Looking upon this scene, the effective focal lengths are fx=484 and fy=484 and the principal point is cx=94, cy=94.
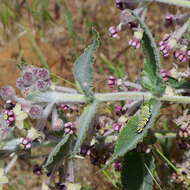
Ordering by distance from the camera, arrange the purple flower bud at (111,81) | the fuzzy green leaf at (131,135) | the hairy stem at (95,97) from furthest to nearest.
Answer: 1. the purple flower bud at (111,81)
2. the hairy stem at (95,97)
3. the fuzzy green leaf at (131,135)

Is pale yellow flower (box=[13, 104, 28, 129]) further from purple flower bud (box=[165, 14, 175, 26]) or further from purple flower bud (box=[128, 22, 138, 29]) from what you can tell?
purple flower bud (box=[165, 14, 175, 26])

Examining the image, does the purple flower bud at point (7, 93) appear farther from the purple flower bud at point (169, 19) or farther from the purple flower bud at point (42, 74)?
the purple flower bud at point (169, 19)

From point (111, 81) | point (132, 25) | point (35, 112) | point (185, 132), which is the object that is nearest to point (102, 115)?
point (111, 81)

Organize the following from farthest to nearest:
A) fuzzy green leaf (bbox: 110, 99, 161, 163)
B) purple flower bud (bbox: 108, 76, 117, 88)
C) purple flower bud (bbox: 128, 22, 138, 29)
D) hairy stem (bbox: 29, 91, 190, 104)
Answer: purple flower bud (bbox: 108, 76, 117, 88) → purple flower bud (bbox: 128, 22, 138, 29) → hairy stem (bbox: 29, 91, 190, 104) → fuzzy green leaf (bbox: 110, 99, 161, 163)

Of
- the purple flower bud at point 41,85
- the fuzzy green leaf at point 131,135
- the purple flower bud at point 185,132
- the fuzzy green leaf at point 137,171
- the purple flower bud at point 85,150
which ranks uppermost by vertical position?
the purple flower bud at point 41,85

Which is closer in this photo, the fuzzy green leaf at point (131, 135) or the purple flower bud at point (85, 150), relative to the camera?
the fuzzy green leaf at point (131, 135)

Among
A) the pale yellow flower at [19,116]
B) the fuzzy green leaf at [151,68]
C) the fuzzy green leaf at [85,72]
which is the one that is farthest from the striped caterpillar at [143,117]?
the pale yellow flower at [19,116]

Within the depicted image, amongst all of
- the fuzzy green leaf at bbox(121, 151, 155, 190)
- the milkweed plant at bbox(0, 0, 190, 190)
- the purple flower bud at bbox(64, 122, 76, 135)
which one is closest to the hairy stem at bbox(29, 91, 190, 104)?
the milkweed plant at bbox(0, 0, 190, 190)
